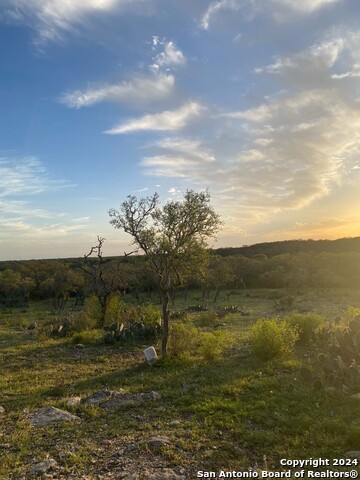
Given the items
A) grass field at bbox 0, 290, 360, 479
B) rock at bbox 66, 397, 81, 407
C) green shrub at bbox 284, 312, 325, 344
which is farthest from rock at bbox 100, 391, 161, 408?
green shrub at bbox 284, 312, 325, 344

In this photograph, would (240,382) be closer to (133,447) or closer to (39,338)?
(133,447)

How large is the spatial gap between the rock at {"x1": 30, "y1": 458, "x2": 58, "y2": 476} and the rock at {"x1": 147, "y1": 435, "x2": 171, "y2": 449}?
5.51 ft

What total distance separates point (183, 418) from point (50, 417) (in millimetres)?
2908

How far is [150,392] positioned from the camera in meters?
10.6

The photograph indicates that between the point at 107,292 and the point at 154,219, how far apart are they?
11151mm

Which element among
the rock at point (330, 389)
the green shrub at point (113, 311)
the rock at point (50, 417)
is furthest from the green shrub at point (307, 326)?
the green shrub at point (113, 311)

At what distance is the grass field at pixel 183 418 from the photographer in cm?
679

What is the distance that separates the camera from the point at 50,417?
8.68 m

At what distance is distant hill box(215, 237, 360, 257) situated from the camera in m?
107

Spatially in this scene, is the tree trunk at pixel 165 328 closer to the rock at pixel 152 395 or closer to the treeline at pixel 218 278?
the rock at pixel 152 395

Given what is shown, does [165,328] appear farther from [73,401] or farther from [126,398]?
[73,401]

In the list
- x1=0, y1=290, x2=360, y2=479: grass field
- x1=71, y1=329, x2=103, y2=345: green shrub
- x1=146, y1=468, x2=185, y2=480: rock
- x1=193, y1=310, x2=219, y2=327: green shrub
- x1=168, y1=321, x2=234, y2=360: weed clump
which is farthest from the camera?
x1=193, y1=310, x2=219, y2=327: green shrub

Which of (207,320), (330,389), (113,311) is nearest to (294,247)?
(207,320)

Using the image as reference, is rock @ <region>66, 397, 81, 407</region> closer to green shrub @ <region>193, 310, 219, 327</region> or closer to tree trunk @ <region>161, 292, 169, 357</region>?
tree trunk @ <region>161, 292, 169, 357</region>
